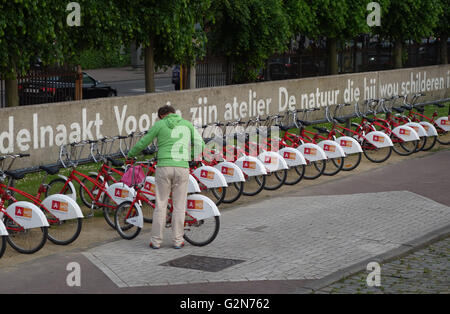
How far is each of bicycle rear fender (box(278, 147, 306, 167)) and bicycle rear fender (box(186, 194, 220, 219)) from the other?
3997mm

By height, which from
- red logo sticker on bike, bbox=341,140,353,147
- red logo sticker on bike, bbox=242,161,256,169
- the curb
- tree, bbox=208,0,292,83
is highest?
tree, bbox=208,0,292,83

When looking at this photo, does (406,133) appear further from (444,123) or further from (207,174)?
(207,174)

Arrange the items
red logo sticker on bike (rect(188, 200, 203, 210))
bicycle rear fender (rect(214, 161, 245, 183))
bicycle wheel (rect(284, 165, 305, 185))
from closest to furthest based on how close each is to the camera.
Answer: red logo sticker on bike (rect(188, 200, 203, 210)), bicycle rear fender (rect(214, 161, 245, 183)), bicycle wheel (rect(284, 165, 305, 185))

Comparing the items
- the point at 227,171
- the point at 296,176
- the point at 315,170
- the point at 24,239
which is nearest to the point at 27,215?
the point at 24,239

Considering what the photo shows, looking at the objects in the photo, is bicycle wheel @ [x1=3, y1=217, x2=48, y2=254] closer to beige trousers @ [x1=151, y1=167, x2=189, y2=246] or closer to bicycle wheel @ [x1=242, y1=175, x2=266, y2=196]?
beige trousers @ [x1=151, y1=167, x2=189, y2=246]

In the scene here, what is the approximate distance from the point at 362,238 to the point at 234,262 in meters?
1.93

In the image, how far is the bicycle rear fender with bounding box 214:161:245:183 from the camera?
12430 mm

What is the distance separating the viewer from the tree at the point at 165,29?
1728cm

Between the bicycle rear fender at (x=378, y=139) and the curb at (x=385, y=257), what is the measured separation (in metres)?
4.94

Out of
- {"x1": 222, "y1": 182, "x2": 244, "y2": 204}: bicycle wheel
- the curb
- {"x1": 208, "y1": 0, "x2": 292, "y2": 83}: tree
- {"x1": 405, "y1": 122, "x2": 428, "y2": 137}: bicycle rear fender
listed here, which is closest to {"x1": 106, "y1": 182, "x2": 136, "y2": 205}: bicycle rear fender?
{"x1": 222, "y1": 182, "x2": 244, "y2": 204}: bicycle wheel

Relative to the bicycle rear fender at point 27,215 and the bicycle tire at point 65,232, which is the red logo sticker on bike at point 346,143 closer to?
the bicycle tire at point 65,232

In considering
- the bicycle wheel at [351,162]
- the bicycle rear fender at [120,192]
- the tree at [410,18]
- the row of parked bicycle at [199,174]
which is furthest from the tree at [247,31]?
the bicycle rear fender at [120,192]

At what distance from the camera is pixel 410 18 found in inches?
1097
